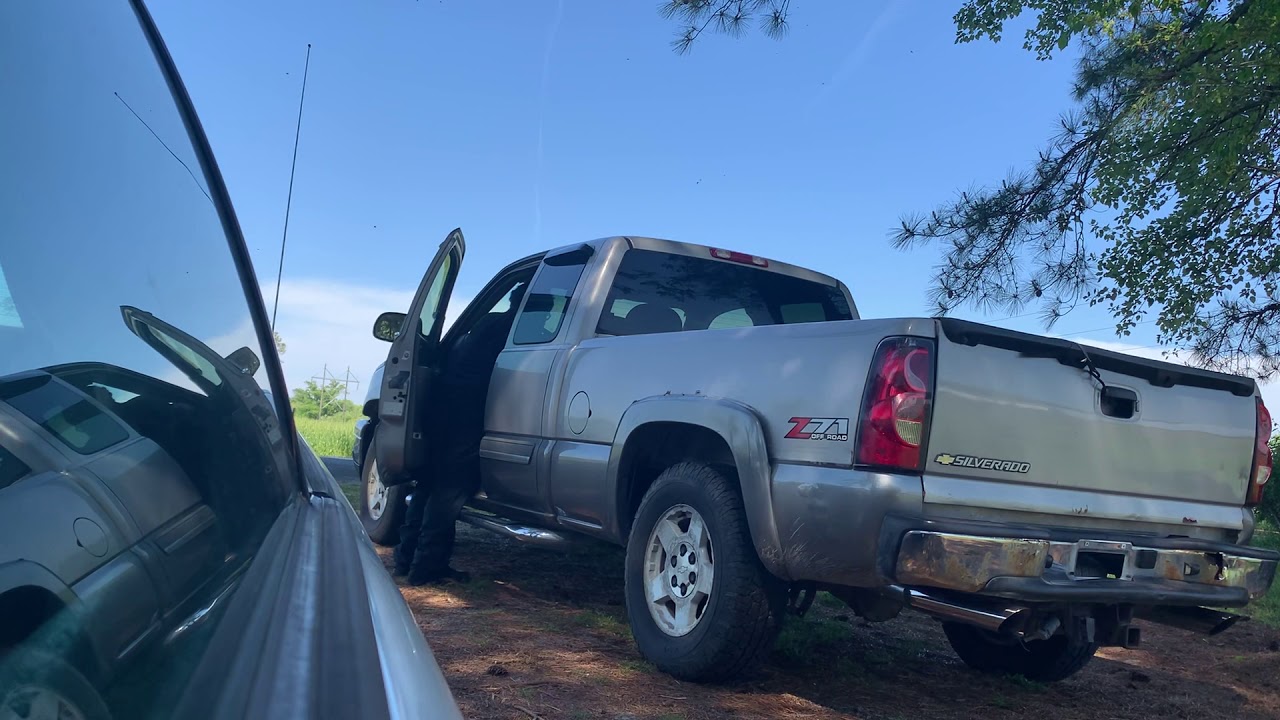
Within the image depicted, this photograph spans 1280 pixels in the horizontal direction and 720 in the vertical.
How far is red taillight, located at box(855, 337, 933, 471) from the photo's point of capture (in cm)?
291

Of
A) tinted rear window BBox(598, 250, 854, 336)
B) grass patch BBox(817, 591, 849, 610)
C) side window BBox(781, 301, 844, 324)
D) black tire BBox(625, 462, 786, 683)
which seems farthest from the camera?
grass patch BBox(817, 591, 849, 610)

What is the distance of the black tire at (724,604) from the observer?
334 centimetres

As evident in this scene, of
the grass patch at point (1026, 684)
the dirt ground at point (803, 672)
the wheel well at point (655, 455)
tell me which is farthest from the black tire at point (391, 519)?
the grass patch at point (1026, 684)

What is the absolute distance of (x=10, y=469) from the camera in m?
0.55

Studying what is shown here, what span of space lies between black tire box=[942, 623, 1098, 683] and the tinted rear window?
1815 millimetres

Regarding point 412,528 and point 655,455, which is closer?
point 655,455

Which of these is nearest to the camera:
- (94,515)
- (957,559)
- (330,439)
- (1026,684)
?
(94,515)

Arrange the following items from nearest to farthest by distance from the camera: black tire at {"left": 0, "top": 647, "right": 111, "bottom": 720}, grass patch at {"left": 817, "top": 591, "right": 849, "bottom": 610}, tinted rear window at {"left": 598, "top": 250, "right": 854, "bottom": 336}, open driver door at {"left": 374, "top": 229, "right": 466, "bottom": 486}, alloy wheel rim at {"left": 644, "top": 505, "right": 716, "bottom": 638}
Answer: black tire at {"left": 0, "top": 647, "right": 111, "bottom": 720} < alloy wheel rim at {"left": 644, "top": 505, "right": 716, "bottom": 638} < tinted rear window at {"left": 598, "top": 250, "right": 854, "bottom": 336} < open driver door at {"left": 374, "top": 229, "right": 466, "bottom": 486} < grass patch at {"left": 817, "top": 591, "right": 849, "bottom": 610}

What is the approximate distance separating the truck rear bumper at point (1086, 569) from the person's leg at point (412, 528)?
3364mm

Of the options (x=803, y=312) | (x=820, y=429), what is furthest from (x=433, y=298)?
(x=820, y=429)

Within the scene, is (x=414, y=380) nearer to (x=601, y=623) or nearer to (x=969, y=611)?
(x=601, y=623)

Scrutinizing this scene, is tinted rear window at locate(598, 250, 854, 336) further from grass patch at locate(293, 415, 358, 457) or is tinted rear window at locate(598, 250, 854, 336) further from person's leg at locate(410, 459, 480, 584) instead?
grass patch at locate(293, 415, 358, 457)

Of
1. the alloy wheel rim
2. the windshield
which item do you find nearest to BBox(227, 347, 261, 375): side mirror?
the windshield

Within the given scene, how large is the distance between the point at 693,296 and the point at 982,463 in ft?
7.53
